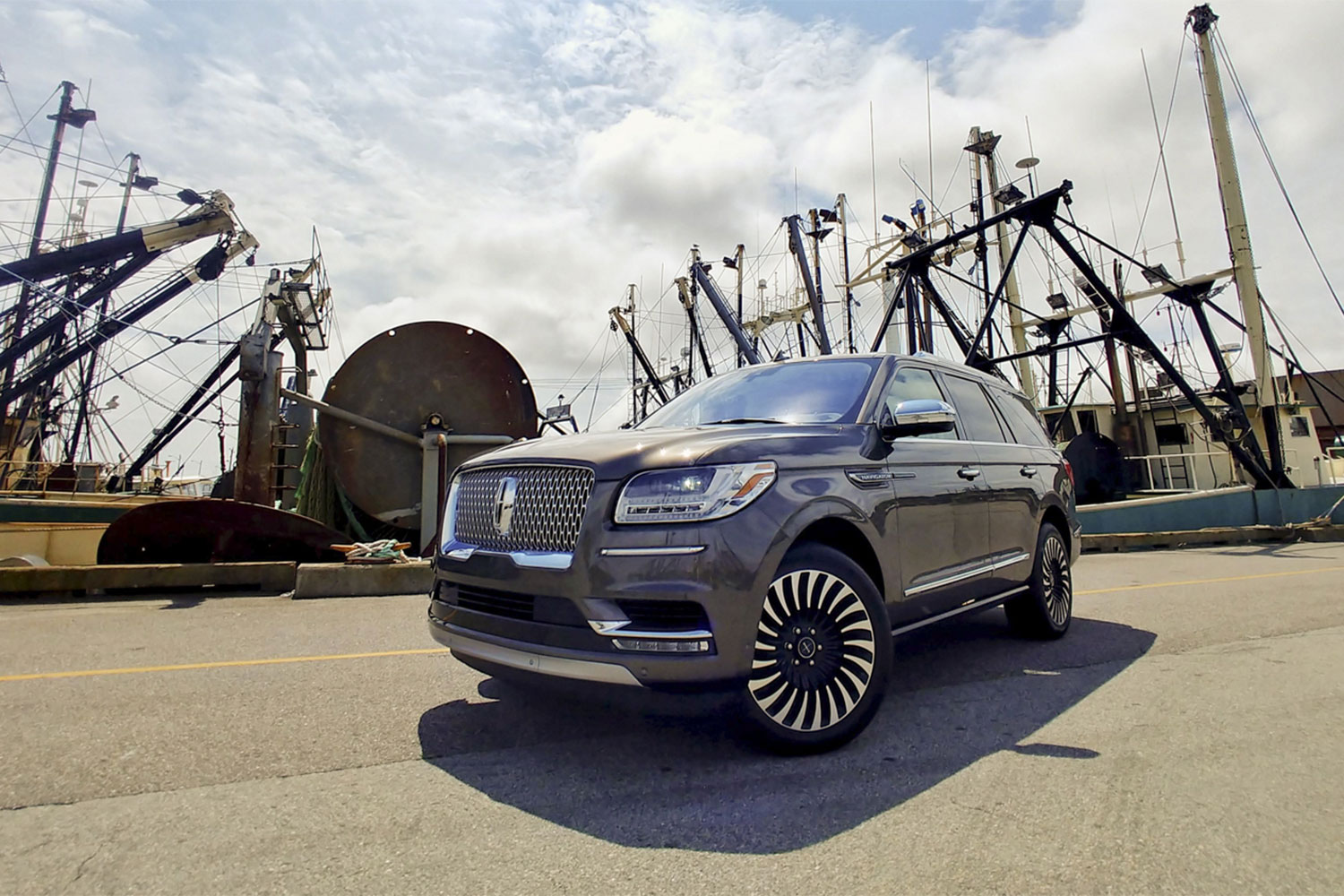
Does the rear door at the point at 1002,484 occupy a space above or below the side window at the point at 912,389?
below

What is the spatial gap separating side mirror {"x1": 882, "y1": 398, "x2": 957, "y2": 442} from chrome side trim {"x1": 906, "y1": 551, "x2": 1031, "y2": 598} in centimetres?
78

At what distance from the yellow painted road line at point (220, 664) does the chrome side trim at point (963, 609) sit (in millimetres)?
2936

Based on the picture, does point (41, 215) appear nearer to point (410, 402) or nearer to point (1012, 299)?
point (410, 402)

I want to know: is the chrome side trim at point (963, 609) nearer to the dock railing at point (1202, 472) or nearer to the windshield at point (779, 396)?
the windshield at point (779, 396)

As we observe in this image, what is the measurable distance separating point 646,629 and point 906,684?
2.08 metres

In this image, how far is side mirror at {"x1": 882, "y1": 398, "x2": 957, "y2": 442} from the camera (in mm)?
3271

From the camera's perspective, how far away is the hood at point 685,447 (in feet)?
Answer: 8.84

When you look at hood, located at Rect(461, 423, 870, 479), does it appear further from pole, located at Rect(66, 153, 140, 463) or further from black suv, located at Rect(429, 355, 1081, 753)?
pole, located at Rect(66, 153, 140, 463)

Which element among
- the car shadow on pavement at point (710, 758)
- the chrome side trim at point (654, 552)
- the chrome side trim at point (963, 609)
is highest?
the chrome side trim at point (654, 552)

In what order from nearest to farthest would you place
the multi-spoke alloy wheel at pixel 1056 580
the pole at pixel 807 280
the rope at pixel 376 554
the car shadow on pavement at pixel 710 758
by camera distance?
the car shadow on pavement at pixel 710 758 → the multi-spoke alloy wheel at pixel 1056 580 → the rope at pixel 376 554 → the pole at pixel 807 280

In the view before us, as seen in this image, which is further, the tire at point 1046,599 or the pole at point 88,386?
the pole at point 88,386

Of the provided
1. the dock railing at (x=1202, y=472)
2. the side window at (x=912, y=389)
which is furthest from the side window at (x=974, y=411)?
the dock railing at (x=1202, y=472)

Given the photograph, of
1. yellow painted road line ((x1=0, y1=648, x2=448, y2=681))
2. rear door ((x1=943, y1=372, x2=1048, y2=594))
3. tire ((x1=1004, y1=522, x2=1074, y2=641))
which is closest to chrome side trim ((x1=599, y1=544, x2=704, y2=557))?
rear door ((x1=943, y1=372, x2=1048, y2=594))

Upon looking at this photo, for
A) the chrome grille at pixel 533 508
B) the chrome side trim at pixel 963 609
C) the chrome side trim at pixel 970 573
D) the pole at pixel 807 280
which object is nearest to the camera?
the chrome grille at pixel 533 508
